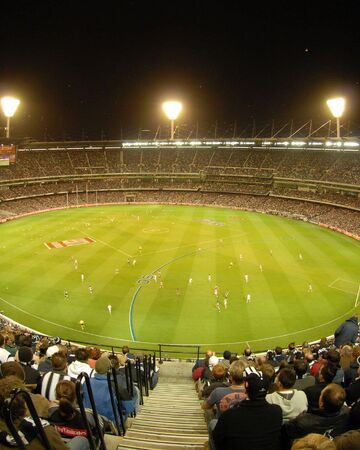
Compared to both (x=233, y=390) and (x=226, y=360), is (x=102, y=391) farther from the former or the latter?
(x=226, y=360)

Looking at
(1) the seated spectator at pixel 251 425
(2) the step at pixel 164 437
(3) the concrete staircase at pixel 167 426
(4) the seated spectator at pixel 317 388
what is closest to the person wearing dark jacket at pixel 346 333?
(3) the concrete staircase at pixel 167 426

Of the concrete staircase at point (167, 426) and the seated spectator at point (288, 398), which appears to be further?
the concrete staircase at point (167, 426)

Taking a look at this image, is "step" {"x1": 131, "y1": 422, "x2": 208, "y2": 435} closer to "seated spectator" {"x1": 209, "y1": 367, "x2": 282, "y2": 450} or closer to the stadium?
"seated spectator" {"x1": 209, "y1": 367, "x2": 282, "y2": 450}

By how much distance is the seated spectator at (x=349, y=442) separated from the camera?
4.16 meters

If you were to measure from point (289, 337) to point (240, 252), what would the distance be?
22196mm

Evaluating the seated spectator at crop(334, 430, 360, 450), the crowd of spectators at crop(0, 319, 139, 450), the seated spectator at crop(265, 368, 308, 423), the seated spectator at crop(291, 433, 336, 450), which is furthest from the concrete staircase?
the seated spectator at crop(334, 430, 360, 450)

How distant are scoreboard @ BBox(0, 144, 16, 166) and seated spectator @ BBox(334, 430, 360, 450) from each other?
82.9 meters

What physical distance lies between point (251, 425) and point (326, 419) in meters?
1.22

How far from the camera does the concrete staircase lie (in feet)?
23.0

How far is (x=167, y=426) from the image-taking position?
28.3 ft

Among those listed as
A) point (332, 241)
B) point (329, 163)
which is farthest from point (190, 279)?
point (329, 163)

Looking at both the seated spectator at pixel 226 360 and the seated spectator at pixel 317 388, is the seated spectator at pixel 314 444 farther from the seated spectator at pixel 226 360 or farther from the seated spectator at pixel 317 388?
the seated spectator at pixel 226 360

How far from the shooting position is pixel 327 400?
18.4 ft

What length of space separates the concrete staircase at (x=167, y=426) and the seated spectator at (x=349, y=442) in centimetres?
349
